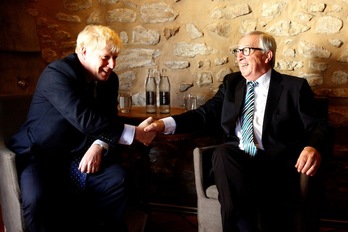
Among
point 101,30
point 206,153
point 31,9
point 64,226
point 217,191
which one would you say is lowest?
point 64,226

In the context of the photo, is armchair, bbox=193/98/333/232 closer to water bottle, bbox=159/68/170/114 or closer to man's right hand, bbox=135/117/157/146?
man's right hand, bbox=135/117/157/146

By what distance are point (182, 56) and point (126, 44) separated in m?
0.47

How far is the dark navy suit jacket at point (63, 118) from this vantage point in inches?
75.1

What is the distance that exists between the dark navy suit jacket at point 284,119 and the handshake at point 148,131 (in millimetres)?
128

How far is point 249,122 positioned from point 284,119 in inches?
7.2

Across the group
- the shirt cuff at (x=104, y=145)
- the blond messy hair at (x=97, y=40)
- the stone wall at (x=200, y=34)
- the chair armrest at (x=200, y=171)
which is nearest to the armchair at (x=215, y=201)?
the chair armrest at (x=200, y=171)

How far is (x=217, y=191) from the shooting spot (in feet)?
6.48

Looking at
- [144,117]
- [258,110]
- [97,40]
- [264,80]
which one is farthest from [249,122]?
[97,40]

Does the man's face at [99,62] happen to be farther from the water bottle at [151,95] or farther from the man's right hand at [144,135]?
the water bottle at [151,95]

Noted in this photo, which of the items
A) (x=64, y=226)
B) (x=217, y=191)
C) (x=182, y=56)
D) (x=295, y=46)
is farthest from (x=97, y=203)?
(x=295, y=46)

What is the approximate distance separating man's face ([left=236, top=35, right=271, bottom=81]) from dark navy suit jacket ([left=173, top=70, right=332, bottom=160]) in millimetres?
74

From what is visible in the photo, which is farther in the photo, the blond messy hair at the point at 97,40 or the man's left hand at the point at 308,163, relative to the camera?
the blond messy hair at the point at 97,40

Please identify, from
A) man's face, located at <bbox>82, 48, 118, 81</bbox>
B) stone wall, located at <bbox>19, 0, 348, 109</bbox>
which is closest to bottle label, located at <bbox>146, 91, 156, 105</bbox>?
stone wall, located at <bbox>19, 0, 348, 109</bbox>

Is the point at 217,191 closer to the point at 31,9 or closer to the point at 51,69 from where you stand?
the point at 51,69
